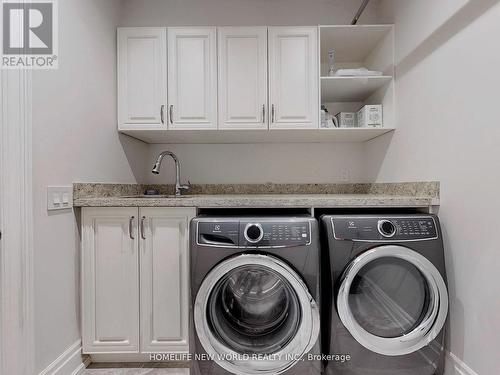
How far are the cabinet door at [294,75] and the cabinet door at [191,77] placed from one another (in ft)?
1.43

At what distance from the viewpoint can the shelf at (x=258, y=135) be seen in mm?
2025

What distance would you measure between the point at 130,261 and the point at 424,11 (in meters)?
2.30

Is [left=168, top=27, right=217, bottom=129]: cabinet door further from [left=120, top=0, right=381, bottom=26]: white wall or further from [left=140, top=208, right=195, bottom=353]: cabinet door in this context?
[left=140, top=208, right=195, bottom=353]: cabinet door

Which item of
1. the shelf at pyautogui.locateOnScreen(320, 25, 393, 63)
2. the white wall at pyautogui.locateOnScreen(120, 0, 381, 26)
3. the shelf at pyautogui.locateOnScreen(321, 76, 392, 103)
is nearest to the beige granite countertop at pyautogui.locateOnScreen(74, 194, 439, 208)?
the shelf at pyautogui.locateOnScreen(321, 76, 392, 103)

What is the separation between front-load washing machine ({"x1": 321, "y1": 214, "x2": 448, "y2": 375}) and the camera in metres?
1.38

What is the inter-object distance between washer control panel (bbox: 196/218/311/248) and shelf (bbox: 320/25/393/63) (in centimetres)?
149

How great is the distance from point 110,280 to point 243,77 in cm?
160

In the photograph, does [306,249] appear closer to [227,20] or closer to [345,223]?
[345,223]

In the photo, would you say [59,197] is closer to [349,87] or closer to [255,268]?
[255,268]

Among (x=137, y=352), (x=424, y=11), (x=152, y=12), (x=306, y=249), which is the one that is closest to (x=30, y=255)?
(x=137, y=352)

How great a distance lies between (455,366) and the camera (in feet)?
4.62

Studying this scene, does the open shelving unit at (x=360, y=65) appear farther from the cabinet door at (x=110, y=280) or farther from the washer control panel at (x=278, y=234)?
the cabinet door at (x=110, y=280)

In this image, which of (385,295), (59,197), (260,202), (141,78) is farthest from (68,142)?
(385,295)

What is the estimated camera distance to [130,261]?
159 cm
